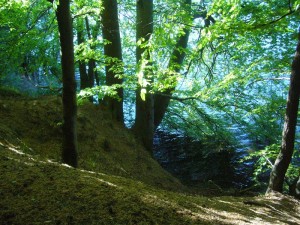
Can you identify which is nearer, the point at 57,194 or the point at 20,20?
the point at 57,194

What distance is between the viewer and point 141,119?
407 inches

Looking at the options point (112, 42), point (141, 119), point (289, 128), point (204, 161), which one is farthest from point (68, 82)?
point (204, 161)

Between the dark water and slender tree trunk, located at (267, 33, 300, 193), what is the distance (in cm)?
626

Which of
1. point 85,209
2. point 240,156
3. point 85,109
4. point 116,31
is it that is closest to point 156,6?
point 116,31

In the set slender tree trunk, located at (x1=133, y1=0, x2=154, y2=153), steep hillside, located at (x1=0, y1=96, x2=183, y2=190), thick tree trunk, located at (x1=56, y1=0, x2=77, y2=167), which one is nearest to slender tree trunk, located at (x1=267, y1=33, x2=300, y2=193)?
steep hillside, located at (x1=0, y1=96, x2=183, y2=190)

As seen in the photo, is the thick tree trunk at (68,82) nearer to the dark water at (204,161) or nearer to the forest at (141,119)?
the forest at (141,119)

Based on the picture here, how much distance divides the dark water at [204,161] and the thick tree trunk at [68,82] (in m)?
8.60

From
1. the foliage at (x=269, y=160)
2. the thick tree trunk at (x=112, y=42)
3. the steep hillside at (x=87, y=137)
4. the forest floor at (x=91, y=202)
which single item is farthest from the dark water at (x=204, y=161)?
the forest floor at (x=91, y=202)

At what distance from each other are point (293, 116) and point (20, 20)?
7.15 metres

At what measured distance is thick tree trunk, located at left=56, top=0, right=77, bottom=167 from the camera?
3.84m

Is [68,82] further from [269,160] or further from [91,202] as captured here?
[269,160]

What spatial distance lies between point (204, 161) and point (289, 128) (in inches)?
386

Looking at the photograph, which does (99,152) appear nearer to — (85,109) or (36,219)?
(85,109)

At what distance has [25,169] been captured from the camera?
318cm
